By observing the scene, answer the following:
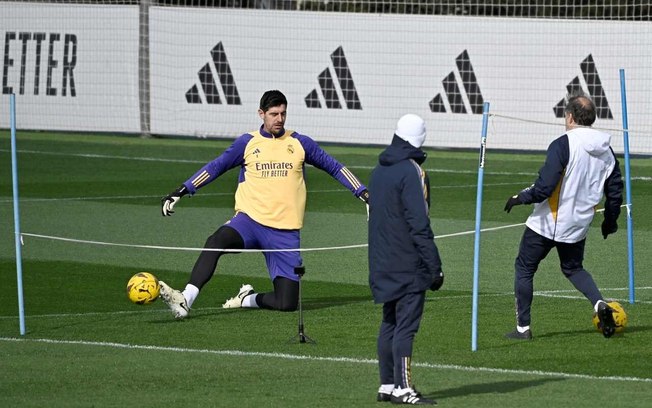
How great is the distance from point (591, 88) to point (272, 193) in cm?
1597

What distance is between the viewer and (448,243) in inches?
723

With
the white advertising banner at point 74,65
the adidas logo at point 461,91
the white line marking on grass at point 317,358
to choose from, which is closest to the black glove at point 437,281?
the white line marking on grass at point 317,358

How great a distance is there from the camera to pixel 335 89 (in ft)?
100

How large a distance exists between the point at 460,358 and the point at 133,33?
911 inches

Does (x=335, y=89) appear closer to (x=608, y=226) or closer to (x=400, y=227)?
(x=608, y=226)

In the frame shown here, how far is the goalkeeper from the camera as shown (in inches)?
523

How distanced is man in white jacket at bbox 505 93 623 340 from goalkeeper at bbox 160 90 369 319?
2125 mm

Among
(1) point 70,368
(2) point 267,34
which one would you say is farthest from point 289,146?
(2) point 267,34

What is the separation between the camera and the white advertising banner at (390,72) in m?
28.3

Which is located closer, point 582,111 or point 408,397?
point 408,397

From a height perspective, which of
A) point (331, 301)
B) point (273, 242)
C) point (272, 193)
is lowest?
point (331, 301)

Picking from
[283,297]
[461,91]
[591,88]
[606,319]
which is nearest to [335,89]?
[461,91]

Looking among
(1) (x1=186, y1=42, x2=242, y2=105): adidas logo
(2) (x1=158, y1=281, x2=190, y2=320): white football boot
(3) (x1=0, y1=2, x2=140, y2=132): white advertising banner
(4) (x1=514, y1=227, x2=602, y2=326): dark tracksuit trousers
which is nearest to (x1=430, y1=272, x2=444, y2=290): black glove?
(4) (x1=514, y1=227, x2=602, y2=326): dark tracksuit trousers

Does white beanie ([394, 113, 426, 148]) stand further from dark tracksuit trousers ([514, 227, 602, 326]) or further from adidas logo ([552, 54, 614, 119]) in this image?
adidas logo ([552, 54, 614, 119])
